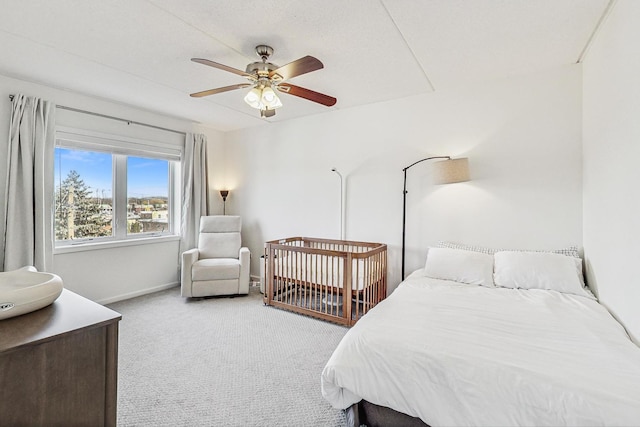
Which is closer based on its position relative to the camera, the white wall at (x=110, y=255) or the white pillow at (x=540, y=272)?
the white pillow at (x=540, y=272)

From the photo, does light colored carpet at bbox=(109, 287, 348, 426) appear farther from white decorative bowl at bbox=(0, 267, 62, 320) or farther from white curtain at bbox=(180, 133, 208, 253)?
white curtain at bbox=(180, 133, 208, 253)

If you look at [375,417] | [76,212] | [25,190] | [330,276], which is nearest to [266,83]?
[330,276]

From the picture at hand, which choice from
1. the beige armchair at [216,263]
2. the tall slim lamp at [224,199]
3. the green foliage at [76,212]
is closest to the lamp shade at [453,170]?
the beige armchair at [216,263]

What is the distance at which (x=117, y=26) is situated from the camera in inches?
82.2

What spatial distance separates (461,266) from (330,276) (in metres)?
1.32

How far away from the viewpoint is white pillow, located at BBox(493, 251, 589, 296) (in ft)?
7.66

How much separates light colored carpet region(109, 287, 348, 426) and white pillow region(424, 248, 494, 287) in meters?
1.12

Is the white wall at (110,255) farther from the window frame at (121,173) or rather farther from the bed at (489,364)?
the bed at (489,364)

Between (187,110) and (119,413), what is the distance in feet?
11.2

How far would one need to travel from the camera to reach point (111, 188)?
3.83 meters

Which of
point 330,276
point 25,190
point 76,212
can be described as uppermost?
point 25,190

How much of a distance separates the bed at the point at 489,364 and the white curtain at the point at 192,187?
11.0 feet

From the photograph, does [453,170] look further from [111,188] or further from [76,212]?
[76,212]

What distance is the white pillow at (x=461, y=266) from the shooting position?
8.61 feet
